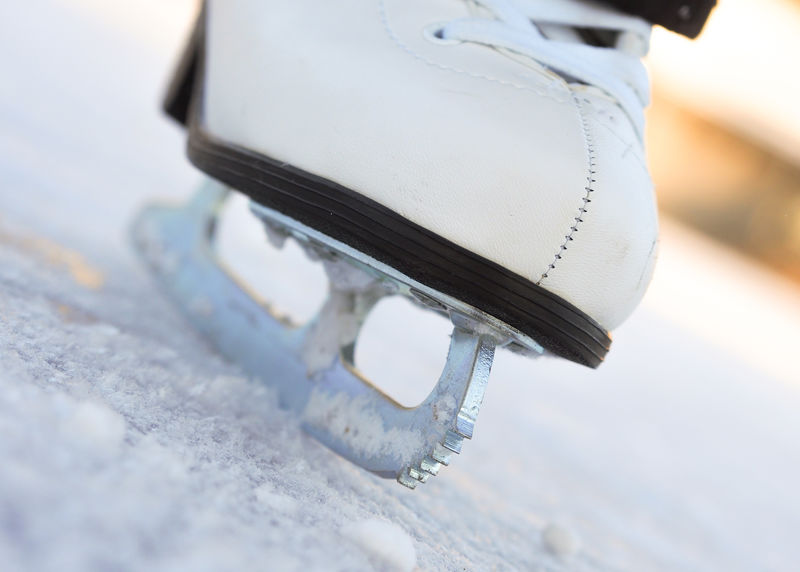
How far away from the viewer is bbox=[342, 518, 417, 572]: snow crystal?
1.16 feet

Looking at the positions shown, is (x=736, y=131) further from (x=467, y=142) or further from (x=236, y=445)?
(x=236, y=445)

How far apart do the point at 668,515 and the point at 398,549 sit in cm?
56

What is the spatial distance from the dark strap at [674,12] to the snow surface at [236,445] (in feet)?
1.30

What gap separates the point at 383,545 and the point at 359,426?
150 millimetres

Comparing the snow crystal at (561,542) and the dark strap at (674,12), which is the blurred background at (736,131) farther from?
the snow crystal at (561,542)

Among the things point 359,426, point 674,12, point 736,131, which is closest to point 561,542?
point 359,426

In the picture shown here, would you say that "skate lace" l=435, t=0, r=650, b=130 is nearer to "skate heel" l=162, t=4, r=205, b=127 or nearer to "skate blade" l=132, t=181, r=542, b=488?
"skate blade" l=132, t=181, r=542, b=488

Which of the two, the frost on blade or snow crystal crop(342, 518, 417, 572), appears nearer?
snow crystal crop(342, 518, 417, 572)

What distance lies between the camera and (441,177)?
1.47ft

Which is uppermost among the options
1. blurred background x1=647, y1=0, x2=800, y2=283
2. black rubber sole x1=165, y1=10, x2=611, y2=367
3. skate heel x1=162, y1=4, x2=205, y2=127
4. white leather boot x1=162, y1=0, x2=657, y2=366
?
white leather boot x1=162, y1=0, x2=657, y2=366

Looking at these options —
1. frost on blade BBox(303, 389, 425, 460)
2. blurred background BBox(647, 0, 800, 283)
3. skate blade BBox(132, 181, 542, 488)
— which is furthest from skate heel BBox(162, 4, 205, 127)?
blurred background BBox(647, 0, 800, 283)

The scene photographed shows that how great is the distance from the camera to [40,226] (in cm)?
83

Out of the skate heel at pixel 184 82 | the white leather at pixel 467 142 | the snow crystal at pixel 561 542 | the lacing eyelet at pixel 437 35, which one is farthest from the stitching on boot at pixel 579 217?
the skate heel at pixel 184 82

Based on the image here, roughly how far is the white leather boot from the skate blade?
0.02 metres
